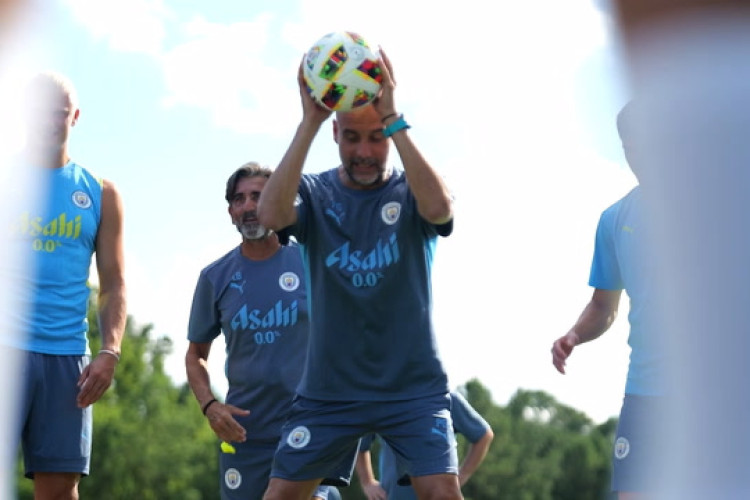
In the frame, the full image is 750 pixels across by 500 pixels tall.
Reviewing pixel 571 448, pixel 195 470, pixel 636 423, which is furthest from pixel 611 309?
pixel 571 448

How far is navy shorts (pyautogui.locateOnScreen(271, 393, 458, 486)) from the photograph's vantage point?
5078 millimetres

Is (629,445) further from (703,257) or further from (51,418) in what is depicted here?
(703,257)

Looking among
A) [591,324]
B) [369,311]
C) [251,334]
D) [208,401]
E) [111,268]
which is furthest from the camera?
[251,334]

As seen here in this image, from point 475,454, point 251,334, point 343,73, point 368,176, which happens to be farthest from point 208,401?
point 343,73

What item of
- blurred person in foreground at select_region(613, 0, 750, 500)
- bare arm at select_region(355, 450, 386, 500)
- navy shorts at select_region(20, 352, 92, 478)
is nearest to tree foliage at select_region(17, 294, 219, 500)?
bare arm at select_region(355, 450, 386, 500)

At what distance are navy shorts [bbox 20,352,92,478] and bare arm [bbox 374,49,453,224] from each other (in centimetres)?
215

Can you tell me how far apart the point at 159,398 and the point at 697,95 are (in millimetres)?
66810

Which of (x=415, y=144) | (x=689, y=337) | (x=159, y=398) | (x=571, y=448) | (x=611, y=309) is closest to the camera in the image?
(x=689, y=337)

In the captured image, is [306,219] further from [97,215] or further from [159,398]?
[159,398]

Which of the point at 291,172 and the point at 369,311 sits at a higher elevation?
the point at 291,172

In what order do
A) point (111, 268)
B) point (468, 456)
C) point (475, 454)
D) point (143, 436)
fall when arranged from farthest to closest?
point (143, 436) → point (468, 456) → point (475, 454) → point (111, 268)

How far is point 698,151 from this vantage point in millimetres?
1361

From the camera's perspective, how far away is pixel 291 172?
5.14 metres

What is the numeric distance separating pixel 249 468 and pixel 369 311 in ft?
7.53
